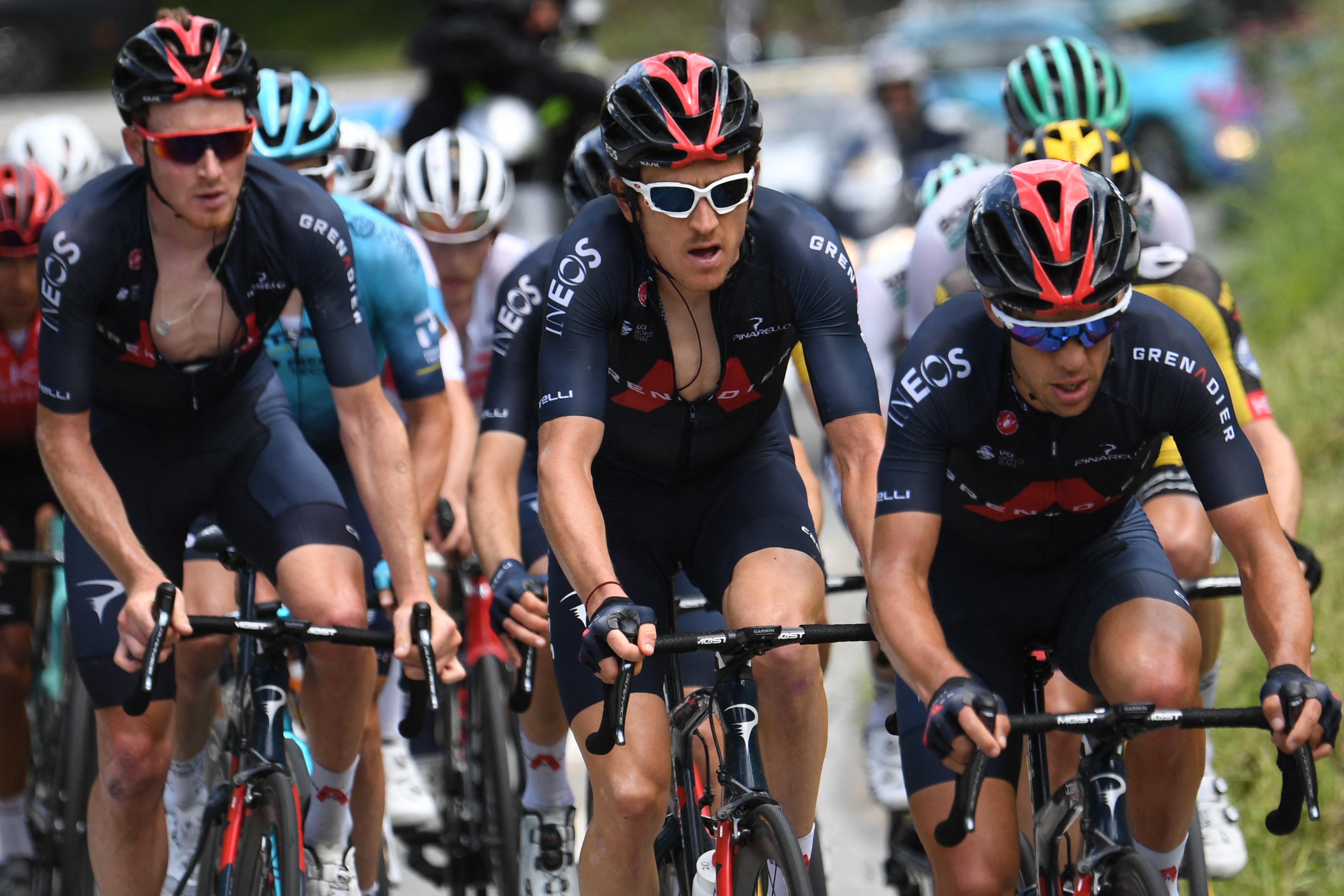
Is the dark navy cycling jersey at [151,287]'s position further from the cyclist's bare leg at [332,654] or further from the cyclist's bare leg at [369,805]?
the cyclist's bare leg at [369,805]

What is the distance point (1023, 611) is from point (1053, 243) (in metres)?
0.95

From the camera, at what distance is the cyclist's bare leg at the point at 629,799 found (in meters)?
3.89

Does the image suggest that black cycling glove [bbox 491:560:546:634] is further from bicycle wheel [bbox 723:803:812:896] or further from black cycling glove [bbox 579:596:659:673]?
bicycle wheel [bbox 723:803:812:896]

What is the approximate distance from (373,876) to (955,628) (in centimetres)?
A: 215

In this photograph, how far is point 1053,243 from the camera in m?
3.59

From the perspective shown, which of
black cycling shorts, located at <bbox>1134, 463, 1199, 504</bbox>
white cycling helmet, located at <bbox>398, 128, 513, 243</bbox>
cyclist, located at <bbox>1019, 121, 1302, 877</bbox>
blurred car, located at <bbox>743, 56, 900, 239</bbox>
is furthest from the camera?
blurred car, located at <bbox>743, 56, 900, 239</bbox>

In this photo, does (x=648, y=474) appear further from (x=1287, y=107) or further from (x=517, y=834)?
(x=1287, y=107)

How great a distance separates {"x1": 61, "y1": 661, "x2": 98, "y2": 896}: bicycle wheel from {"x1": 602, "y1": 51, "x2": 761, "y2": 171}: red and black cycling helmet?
276 cm

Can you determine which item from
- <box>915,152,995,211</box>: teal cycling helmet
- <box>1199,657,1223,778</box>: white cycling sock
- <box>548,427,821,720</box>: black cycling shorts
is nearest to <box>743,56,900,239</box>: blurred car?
<box>915,152,995,211</box>: teal cycling helmet

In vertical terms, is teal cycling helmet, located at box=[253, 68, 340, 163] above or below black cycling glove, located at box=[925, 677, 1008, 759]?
above

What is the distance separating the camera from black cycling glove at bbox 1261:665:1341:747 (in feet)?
10.5

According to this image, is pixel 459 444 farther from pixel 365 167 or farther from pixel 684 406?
pixel 684 406

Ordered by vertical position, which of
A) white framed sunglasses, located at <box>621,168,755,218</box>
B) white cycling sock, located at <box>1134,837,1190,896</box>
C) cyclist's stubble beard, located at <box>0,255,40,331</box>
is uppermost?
cyclist's stubble beard, located at <box>0,255,40,331</box>

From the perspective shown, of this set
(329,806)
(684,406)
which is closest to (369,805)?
(329,806)
